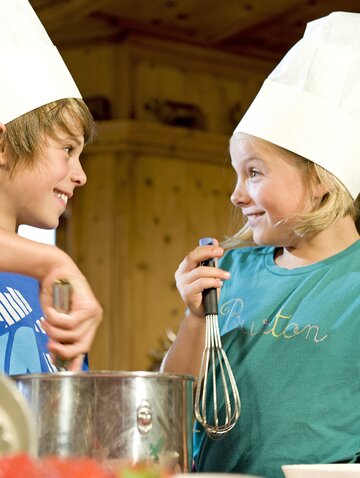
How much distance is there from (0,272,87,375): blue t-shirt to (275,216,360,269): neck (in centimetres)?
44

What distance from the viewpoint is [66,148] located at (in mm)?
1297

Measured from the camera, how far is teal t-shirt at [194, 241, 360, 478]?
130 centimetres

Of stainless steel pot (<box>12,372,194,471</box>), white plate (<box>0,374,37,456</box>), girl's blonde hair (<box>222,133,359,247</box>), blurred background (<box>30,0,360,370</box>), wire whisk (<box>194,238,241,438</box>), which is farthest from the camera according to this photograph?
blurred background (<box>30,0,360,370</box>)

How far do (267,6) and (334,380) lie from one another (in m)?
2.60

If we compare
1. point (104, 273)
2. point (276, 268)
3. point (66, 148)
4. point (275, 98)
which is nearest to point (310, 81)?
point (275, 98)

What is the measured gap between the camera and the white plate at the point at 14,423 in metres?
0.65

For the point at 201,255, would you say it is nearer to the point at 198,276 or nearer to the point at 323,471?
the point at 198,276

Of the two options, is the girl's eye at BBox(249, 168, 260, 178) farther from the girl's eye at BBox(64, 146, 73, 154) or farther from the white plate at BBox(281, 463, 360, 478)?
the white plate at BBox(281, 463, 360, 478)

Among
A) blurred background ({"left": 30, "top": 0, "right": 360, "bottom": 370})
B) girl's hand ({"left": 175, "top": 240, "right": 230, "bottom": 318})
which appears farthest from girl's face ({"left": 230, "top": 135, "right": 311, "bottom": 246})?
blurred background ({"left": 30, "top": 0, "right": 360, "bottom": 370})

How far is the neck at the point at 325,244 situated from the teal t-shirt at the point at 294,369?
3 centimetres

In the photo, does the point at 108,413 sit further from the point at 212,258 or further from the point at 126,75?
the point at 126,75

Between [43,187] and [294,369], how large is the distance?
0.46m

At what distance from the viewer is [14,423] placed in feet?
2.18

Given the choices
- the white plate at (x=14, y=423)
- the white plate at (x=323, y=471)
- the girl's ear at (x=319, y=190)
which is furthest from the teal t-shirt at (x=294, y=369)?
the white plate at (x=14, y=423)
